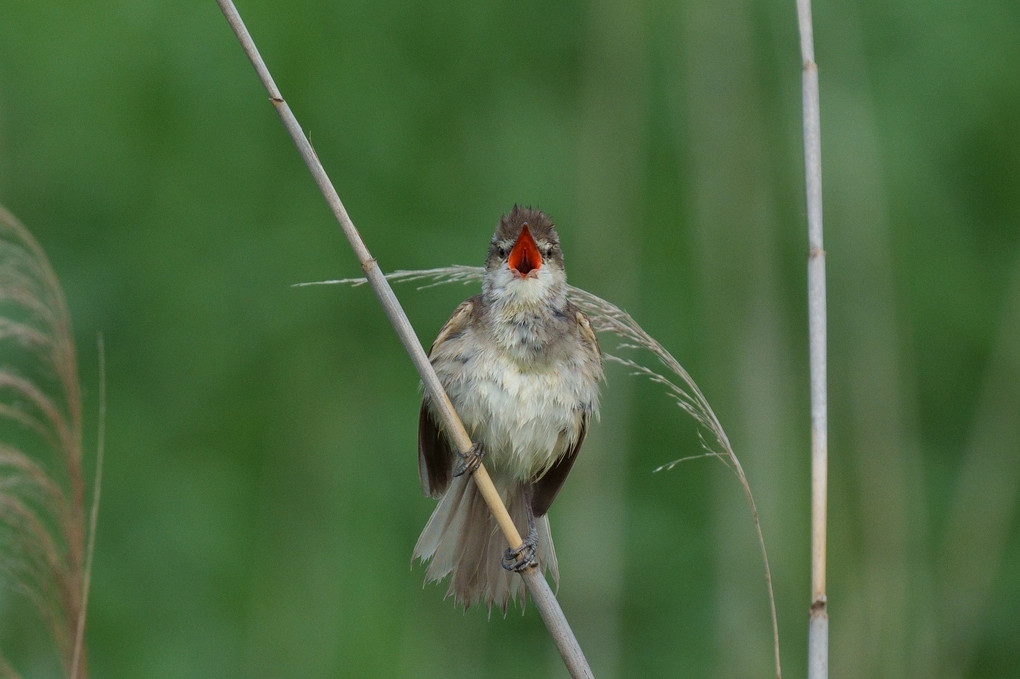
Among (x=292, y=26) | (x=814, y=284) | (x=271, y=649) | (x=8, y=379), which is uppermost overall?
(x=292, y=26)

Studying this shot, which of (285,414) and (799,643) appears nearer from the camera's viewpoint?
(799,643)

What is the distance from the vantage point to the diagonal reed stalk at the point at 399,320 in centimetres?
192

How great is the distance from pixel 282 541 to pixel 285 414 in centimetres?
49

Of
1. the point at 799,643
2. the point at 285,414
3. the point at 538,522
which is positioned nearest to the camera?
the point at 538,522

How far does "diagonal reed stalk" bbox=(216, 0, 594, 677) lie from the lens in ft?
6.29

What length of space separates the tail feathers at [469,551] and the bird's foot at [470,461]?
0.13 m

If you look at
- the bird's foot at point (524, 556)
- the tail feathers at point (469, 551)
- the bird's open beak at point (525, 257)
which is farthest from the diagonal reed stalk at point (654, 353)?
the tail feathers at point (469, 551)

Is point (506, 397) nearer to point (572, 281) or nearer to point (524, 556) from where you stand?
point (524, 556)

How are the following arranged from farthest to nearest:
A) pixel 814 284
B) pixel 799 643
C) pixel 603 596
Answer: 1. pixel 799 643
2. pixel 603 596
3. pixel 814 284

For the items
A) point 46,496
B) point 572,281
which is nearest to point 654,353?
point 46,496

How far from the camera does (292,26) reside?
448 centimetres

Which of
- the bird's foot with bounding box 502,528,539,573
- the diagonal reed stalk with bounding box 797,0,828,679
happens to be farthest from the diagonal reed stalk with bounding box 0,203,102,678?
the diagonal reed stalk with bounding box 797,0,828,679

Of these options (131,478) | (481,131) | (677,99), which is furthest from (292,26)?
(131,478)

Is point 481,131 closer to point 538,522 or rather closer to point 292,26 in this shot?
point 292,26
